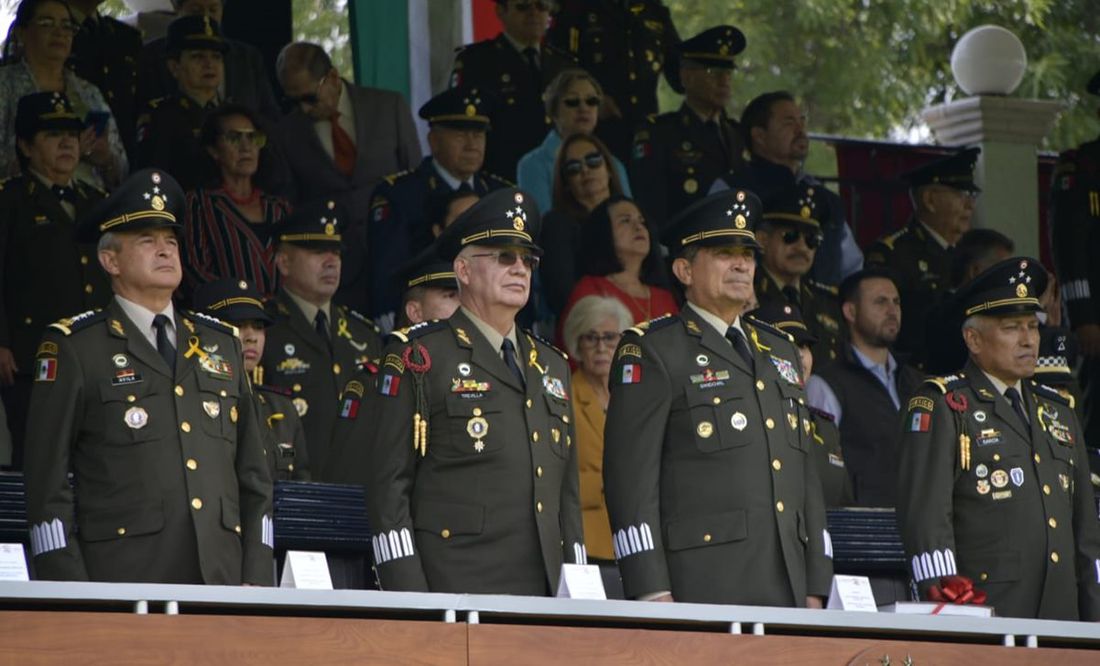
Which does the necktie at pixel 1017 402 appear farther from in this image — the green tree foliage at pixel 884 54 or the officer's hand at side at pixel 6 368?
the green tree foliage at pixel 884 54

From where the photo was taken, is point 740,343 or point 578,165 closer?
point 740,343

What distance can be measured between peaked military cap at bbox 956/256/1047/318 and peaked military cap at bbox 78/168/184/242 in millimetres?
2521

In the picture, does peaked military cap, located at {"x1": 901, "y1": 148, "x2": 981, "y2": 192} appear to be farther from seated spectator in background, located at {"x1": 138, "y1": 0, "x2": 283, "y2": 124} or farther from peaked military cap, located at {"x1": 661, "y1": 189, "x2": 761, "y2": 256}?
peaked military cap, located at {"x1": 661, "y1": 189, "x2": 761, "y2": 256}

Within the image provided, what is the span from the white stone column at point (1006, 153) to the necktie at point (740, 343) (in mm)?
5268

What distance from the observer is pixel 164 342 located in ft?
18.8

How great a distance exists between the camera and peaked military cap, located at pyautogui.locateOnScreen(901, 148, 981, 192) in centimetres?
1013

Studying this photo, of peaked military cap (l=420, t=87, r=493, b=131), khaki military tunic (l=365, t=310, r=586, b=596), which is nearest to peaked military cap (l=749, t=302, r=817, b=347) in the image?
peaked military cap (l=420, t=87, r=493, b=131)

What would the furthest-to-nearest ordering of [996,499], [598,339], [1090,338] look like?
[1090,338]
[598,339]
[996,499]

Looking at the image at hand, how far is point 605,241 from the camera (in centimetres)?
881

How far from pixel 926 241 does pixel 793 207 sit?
103 centimetres

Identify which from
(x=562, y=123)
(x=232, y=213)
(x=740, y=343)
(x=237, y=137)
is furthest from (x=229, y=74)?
(x=740, y=343)

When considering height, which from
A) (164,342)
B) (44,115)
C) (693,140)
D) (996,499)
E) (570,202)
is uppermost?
(44,115)

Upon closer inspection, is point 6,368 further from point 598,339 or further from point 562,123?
point 562,123

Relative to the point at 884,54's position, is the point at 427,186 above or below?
below
